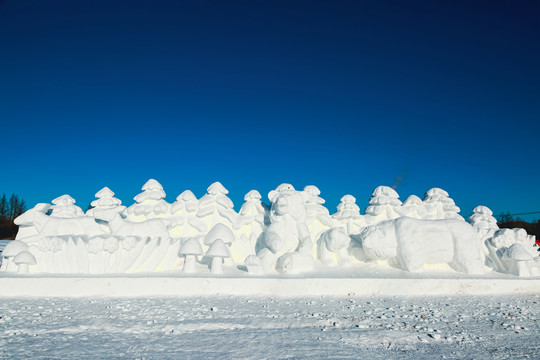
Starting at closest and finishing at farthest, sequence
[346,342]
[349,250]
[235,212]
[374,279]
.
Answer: [346,342]
[374,279]
[349,250]
[235,212]

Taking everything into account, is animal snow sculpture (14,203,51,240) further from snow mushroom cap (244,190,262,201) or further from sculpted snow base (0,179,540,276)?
snow mushroom cap (244,190,262,201)

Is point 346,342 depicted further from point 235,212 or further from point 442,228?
point 235,212

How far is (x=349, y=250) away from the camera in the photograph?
6.37 m

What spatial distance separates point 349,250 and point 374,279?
121 centimetres

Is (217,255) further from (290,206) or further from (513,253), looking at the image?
(513,253)

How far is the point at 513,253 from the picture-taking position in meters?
5.66

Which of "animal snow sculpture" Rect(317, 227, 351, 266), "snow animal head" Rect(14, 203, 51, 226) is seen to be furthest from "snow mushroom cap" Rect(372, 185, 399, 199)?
"snow animal head" Rect(14, 203, 51, 226)

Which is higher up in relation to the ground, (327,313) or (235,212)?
(235,212)

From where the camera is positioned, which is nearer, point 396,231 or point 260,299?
point 260,299

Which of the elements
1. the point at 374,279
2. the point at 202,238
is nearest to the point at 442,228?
the point at 374,279

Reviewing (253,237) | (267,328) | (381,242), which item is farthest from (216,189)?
(267,328)

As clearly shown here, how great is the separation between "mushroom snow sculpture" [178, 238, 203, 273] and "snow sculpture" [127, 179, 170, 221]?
4.85 ft

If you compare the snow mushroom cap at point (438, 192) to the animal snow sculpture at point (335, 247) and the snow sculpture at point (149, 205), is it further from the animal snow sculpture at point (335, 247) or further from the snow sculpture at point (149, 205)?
the snow sculpture at point (149, 205)

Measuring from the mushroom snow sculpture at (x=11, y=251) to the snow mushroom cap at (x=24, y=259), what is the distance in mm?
101
